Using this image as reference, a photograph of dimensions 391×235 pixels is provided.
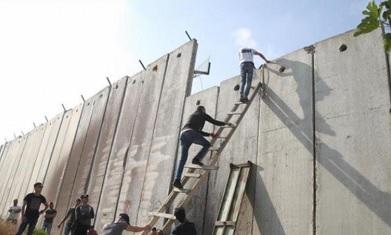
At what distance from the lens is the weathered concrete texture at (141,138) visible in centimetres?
912

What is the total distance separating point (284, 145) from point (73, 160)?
9289mm

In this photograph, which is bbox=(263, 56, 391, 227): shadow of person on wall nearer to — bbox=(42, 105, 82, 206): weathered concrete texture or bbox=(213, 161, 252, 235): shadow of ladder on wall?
bbox=(213, 161, 252, 235): shadow of ladder on wall

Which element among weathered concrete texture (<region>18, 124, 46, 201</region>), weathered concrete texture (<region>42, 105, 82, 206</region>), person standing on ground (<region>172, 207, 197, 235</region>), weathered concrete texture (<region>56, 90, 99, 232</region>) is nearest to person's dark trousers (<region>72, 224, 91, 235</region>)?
person standing on ground (<region>172, 207, 197, 235</region>)

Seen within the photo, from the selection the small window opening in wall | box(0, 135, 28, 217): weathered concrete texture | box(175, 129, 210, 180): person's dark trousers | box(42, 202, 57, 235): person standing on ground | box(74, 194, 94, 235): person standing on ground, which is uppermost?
box(0, 135, 28, 217): weathered concrete texture

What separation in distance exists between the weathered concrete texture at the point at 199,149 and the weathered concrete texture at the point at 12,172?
14.0 meters

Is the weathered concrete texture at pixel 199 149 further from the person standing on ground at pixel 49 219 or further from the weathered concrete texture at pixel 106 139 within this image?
the person standing on ground at pixel 49 219

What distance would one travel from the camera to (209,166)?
21.6 ft

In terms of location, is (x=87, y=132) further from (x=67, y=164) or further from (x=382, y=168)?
(x=382, y=168)

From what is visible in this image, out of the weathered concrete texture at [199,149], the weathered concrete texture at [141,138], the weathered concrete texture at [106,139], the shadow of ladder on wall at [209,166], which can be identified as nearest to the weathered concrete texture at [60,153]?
the weathered concrete texture at [106,139]

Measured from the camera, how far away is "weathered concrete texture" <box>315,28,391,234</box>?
5000 millimetres

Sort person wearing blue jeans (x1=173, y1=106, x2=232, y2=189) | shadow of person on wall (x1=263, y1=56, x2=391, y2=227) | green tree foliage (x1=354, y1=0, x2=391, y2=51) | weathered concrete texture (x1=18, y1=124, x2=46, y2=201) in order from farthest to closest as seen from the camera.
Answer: weathered concrete texture (x1=18, y1=124, x2=46, y2=201), person wearing blue jeans (x1=173, y1=106, x2=232, y2=189), shadow of person on wall (x1=263, y1=56, x2=391, y2=227), green tree foliage (x1=354, y1=0, x2=391, y2=51)

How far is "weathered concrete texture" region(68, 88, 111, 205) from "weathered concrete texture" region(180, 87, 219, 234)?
4.73m

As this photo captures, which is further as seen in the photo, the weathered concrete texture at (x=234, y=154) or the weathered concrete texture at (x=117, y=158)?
the weathered concrete texture at (x=117, y=158)

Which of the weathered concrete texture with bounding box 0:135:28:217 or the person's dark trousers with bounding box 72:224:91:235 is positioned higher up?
the weathered concrete texture with bounding box 0:135:28:217
